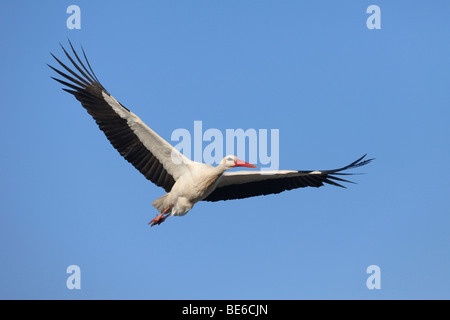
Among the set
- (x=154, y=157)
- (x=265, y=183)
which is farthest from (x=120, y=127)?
(x=265, y=183)

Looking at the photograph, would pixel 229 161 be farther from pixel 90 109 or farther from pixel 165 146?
pixel 90 109

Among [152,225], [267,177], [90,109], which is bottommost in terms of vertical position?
[152,225]

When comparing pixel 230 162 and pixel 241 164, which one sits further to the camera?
pixel 241 164

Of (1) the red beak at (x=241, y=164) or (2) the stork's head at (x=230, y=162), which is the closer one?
(2) the stork's head at (x=230, y=162)

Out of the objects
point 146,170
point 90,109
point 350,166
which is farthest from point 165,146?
point 350,166

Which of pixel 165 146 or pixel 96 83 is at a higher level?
pixel 96 83

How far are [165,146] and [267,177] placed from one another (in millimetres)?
2202

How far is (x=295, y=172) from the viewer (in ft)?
46.2

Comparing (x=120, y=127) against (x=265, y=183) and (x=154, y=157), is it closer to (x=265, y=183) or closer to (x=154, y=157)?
(x=154, y=157)

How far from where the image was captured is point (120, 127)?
531 inches

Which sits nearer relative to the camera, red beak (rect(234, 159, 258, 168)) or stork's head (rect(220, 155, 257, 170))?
stork's head (rect(220, 155, 257, 170))

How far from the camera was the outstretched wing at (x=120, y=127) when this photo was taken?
43.9 feet

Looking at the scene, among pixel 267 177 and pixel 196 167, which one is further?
pixel 267 177

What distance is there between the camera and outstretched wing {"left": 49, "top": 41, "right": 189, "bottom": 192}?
13391 mm
